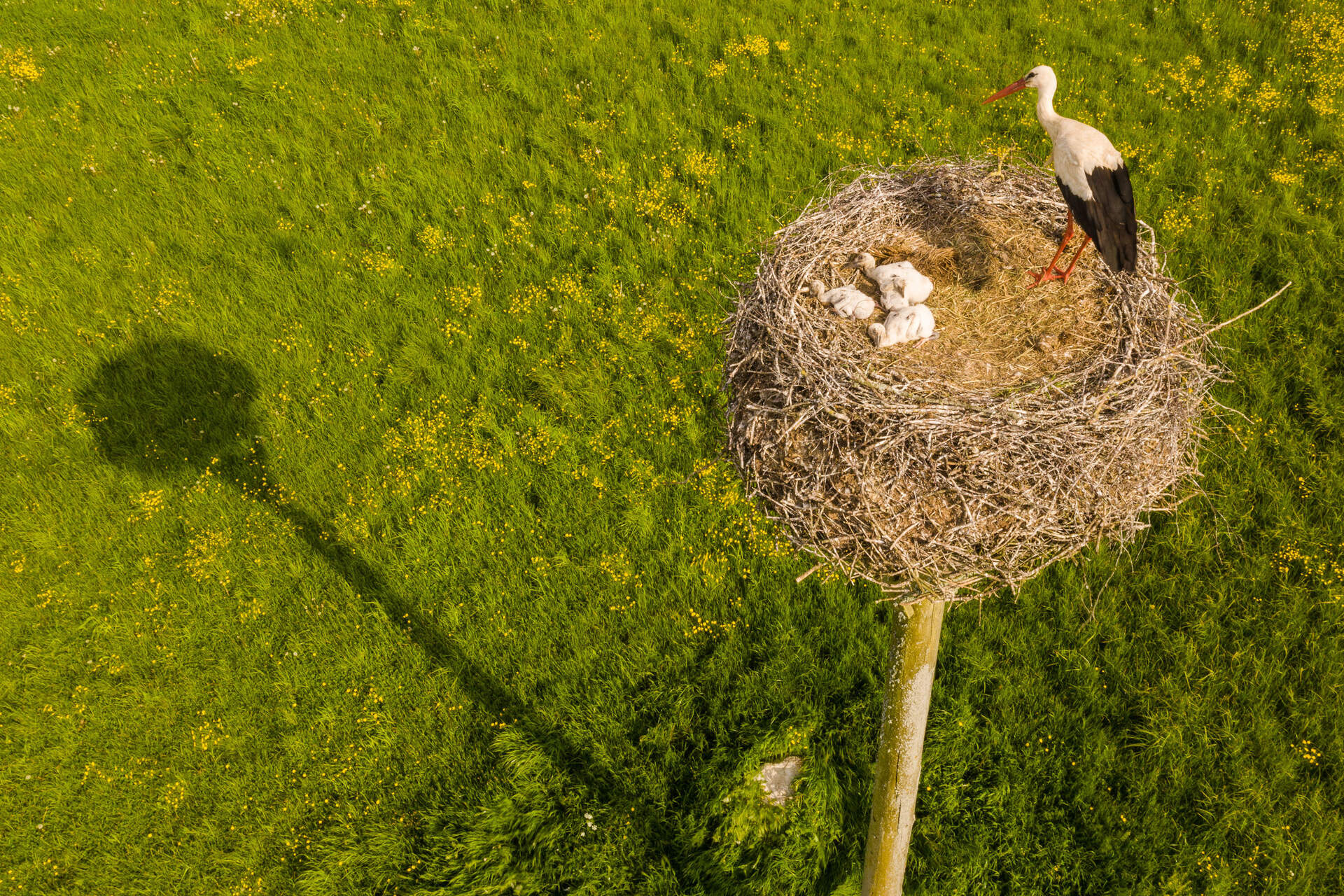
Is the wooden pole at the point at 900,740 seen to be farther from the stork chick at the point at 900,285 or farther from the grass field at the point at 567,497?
the stork chick at the point at 900,285

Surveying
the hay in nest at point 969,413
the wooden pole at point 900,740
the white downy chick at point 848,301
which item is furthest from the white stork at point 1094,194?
the wooden pole at point 900,740

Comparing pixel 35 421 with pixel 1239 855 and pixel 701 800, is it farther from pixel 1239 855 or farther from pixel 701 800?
pixel 1239 855

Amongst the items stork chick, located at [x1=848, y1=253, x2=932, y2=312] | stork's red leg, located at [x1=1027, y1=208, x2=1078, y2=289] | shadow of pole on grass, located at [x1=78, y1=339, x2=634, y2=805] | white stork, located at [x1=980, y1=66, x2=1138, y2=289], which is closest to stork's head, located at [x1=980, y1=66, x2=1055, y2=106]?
white stork, located at [x1=980, y1=66, x2=1138, y2=289]

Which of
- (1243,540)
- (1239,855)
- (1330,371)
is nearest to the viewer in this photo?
(1239,855)

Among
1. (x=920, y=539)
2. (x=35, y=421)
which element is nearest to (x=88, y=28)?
(x=35, y=421)

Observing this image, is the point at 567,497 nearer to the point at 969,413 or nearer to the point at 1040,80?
the point at 969,413

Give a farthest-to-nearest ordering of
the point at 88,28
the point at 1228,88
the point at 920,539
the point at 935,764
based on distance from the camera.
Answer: the point at 88,28, the point at 1228,88, the point at 935,764, the point at 920,539

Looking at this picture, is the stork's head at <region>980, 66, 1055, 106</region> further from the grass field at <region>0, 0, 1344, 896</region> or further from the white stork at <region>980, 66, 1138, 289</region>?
the grass field at <region>0, 0, 1344, 896</region>
